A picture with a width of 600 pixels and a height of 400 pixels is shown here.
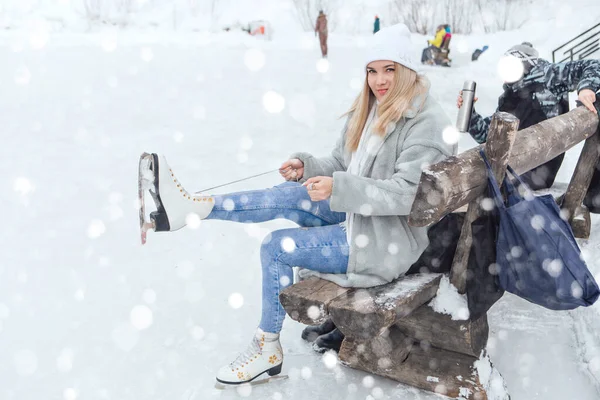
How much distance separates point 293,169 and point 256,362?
1.08m

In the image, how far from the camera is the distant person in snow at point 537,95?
4.11m

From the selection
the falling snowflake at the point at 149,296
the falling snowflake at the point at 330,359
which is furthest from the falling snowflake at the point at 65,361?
the falling snowflake at the point at 330,359

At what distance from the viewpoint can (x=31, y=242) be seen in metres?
4.56

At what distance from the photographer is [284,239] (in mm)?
2711

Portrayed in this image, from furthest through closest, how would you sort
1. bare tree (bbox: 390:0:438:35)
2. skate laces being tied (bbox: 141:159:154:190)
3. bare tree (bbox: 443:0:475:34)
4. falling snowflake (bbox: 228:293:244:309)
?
bare tree (bbox: 390:0:438:35), bare tree (bbox: 443:0:475:34), falling snowflake (bbox: 228:293:244:309), skate laces being tied (bbox: 141:159:154:190)

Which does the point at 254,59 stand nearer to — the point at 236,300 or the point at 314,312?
the point at 236,300

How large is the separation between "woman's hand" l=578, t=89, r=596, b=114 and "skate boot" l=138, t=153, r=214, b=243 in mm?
2612

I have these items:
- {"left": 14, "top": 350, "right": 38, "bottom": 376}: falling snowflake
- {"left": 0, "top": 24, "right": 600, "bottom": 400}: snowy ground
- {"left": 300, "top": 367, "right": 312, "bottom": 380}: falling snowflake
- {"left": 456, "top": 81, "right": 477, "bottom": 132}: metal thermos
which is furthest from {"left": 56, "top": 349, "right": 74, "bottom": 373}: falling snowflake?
{"left": 456, "top": 81, "right": 477, "bottom": 132}: metal thermos

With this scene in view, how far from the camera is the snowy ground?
303cm

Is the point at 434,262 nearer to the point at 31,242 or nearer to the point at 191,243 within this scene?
the point at 191,243

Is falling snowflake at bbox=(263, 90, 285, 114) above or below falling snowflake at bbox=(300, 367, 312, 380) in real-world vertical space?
above

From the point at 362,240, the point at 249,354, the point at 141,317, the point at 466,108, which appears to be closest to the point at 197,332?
the point at 141,317

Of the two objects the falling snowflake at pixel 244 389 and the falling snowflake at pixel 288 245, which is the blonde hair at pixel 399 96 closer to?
the falling snowflake at pixel 288 245

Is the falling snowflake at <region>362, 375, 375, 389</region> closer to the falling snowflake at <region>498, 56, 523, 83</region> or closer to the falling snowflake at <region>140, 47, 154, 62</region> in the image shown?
the falling snowflake at <region>498, 56, 523, 83</region>
